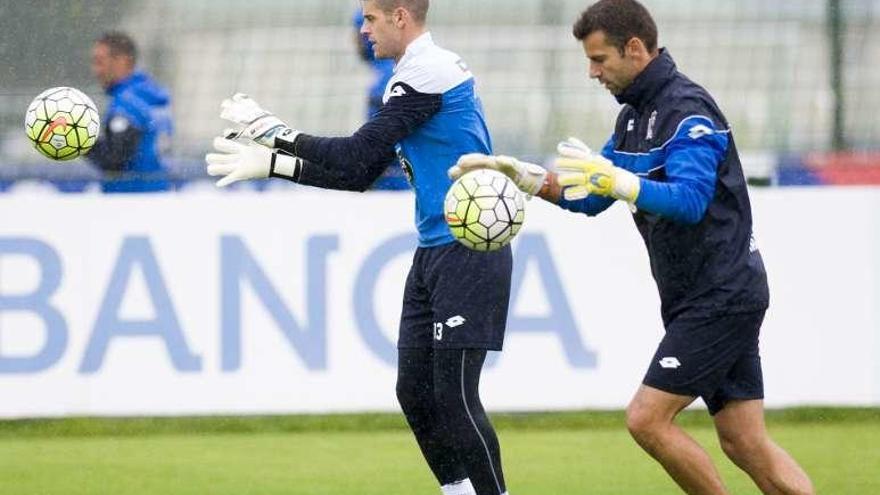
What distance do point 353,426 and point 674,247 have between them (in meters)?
4.74

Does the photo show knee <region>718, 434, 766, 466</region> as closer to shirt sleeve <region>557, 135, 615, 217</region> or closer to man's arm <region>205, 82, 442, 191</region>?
shirt sleeve <region>557, 135, 615, 217</region>

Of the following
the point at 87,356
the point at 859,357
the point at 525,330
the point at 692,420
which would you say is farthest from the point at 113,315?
the point at 859,357

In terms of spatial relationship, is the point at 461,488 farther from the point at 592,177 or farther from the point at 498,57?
the point at 498,57

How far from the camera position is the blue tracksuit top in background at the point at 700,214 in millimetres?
7047

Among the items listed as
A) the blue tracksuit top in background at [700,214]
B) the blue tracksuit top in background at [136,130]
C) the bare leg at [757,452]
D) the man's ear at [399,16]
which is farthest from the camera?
the blue tracksuit top in background at [136,130]

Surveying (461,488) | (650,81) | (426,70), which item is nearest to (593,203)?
(650,81)

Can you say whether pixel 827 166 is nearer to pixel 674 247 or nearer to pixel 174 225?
pixel 174 225

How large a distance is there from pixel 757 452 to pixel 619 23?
1.78 meters

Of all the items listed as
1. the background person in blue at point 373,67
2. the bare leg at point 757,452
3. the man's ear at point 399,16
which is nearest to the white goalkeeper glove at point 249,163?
the man's ear at point 399,16

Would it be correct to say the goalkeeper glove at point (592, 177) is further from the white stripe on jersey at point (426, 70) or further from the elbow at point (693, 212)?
the white stripe on jersey at point (426, 70)

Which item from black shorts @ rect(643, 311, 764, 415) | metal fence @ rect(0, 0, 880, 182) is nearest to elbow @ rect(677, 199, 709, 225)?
black shorts @ rect(643, 311, 764, 415)

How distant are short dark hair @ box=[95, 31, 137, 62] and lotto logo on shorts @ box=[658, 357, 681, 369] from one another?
6.06 meters

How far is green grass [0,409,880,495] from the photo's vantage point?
30.9 ft

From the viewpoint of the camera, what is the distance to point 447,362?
25.0ft
